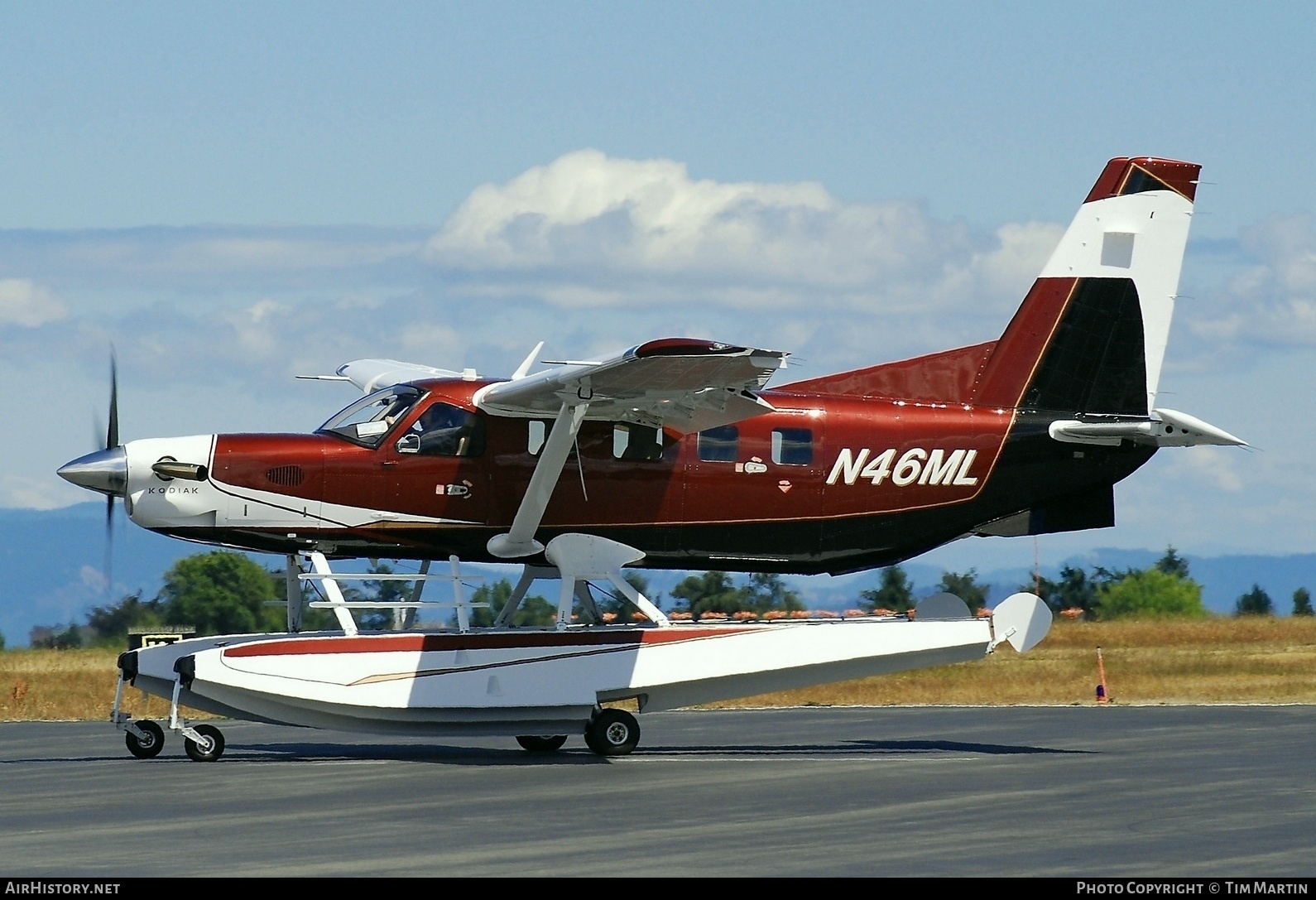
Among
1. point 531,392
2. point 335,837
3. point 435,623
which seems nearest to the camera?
point 335,837

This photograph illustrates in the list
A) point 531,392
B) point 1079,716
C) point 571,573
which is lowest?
point 1079,716

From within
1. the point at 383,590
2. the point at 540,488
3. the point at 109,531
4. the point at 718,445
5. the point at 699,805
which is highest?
the point at 718,445

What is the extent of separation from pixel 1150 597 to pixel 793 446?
34.7 metres

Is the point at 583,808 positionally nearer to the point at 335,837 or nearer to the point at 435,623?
the point at 335,837

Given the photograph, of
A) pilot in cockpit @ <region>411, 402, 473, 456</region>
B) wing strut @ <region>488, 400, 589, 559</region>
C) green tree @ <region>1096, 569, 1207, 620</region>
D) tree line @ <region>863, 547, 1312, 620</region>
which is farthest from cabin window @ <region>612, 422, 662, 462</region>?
green tree @ <region>1096, 569, 1207, 620</region>

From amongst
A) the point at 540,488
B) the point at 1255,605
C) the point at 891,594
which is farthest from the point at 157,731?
the point at 1255,605

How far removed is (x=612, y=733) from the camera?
17.1m

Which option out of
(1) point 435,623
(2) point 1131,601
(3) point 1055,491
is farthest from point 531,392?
(2) point 1131,601

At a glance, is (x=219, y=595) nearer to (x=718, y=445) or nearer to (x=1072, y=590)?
(x=718, y=445)

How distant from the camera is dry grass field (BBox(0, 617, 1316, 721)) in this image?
86.6 ft

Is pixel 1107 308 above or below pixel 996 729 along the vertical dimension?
above

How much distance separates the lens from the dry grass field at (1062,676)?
26406 mm

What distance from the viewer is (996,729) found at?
20328mm

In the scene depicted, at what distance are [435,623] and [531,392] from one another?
3203 mm
